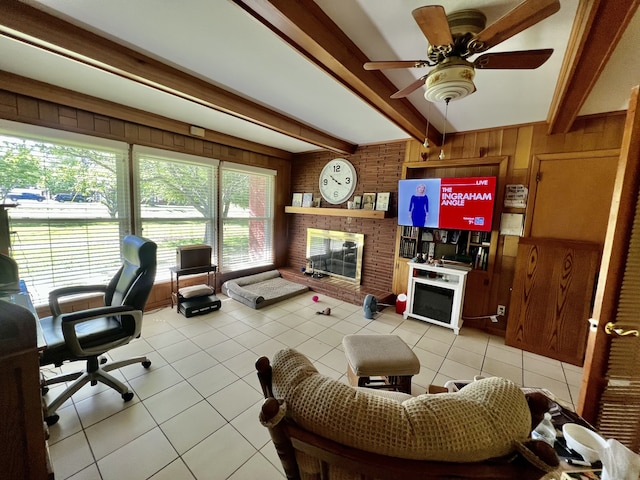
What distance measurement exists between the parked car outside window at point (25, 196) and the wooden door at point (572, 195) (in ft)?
16.5

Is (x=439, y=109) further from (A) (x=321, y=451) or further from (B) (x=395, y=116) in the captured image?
(A) (x=321, y=451)

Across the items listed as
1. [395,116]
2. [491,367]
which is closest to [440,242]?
[491,367]

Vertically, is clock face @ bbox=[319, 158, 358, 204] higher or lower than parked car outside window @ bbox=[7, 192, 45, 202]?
higher

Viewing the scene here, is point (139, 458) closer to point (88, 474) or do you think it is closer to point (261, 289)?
point (88, 474)

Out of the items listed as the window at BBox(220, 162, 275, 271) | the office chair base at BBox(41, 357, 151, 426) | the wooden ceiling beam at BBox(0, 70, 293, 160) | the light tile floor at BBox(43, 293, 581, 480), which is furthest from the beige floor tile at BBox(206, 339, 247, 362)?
the wooden ceiling beam at BBox(0, 70, 293, 160)

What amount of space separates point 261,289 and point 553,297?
3.60m

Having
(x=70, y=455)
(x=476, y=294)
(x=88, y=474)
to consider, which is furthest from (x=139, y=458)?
(x=476, y=294)

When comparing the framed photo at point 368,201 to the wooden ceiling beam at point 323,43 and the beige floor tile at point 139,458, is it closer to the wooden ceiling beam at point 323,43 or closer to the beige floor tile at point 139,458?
the wooden ceiling beam at point 323,43

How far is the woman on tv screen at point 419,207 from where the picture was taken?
10.6 ft

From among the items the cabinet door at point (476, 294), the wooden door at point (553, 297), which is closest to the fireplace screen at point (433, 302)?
the cabinet door at point (476, 294)

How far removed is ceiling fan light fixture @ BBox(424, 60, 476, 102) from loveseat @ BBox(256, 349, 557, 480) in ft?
5.01

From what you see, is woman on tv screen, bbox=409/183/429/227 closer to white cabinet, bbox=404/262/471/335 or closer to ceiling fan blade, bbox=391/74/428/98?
white cabinet, bbox=404/262/471/335

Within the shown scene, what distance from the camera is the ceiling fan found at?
1.09m

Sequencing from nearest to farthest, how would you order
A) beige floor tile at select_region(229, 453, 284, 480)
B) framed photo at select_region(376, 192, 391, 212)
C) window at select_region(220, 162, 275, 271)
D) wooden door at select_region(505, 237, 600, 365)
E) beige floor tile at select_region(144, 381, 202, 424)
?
beige floor tile at select_region(229, 453, 284, 480) < beige floor tile at select_region(144, 381, 202, 424) < wooden door at select_region(505, 237, 600, 365) < framed photo at select_region(376, 192, 391, 212) < window at select_region(220, 162, 275, 271)
